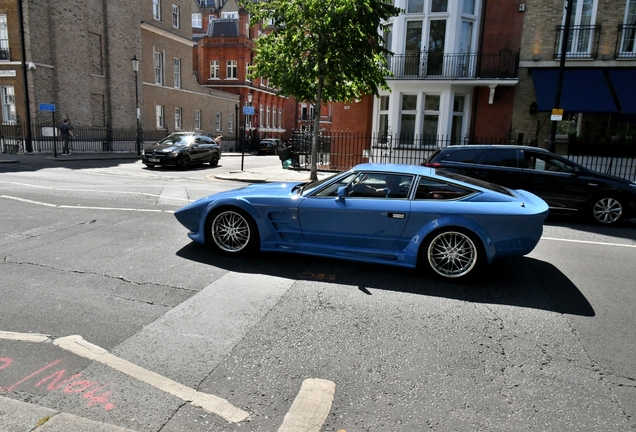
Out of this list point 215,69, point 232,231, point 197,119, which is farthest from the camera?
point 215,69

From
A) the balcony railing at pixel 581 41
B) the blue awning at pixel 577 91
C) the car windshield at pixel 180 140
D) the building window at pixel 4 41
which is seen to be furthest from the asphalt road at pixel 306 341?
the building window at pixel 4 41

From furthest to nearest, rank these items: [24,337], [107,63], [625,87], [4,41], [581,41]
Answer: [107,63]
[4,41]
[581,41]
[625,87]
[24,337]

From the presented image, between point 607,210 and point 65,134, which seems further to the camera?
point 65,134

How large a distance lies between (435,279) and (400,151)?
46.0ft

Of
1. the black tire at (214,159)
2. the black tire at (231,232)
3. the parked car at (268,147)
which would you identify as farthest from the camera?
the parked car at (268,147)

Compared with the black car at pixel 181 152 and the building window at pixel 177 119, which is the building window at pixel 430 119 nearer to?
the black car at pixel 181 152

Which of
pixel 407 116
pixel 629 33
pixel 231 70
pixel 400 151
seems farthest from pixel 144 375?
pixel 231 70

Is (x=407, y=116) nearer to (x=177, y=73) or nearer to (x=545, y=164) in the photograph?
(x=545, y=164)

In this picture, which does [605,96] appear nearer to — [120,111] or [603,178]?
[603,178]

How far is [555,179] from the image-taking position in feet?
32.3

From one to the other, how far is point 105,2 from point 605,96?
30654 millimetres

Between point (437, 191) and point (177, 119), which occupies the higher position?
point (177, 119)

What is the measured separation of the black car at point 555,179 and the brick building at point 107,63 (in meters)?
23.4

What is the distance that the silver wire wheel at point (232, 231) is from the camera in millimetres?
5906
